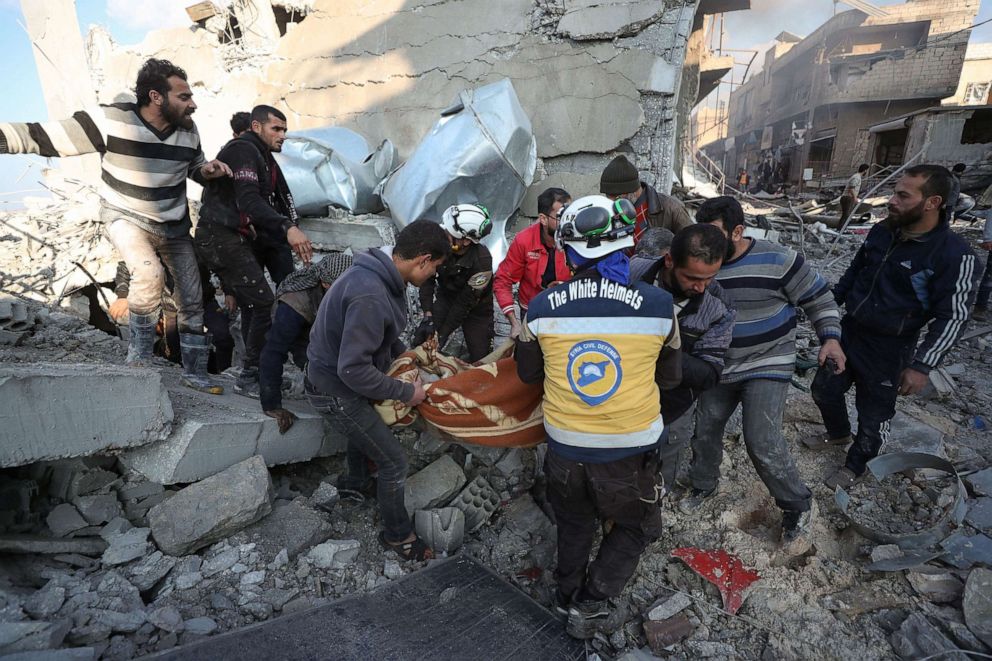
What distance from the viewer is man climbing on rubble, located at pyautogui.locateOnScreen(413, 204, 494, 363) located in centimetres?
320

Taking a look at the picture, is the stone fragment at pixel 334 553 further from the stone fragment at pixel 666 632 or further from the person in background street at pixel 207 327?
the person in background street at pixel 207 327

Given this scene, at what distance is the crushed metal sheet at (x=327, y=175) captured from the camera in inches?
187

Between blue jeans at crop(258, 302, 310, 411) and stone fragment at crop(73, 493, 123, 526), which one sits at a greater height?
blue jeans at crop(258, 302, 310, 411)

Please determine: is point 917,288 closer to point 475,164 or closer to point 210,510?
point 475,164

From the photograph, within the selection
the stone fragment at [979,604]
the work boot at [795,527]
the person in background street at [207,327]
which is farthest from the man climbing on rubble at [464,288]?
the stone fragment at [979,604]

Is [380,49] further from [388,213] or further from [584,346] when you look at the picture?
[584,346]

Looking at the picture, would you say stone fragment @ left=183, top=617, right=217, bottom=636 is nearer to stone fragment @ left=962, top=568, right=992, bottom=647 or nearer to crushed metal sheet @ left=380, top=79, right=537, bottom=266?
stone fragment @ left=962, top=568, right=992, bottom=647

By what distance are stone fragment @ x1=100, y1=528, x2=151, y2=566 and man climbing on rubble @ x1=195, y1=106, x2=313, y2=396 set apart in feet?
3.51

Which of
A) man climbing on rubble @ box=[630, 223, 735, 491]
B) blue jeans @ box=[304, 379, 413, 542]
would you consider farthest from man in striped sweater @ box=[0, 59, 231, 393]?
man climbing on rubble @ box=[630, 223, 735, 491]

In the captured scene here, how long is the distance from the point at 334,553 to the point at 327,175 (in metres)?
3.60

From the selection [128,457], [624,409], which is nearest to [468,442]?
[624,409]

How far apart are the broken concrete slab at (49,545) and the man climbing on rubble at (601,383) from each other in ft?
6.92

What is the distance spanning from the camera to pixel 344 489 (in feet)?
9.66

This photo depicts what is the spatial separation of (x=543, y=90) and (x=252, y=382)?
12.5ft
